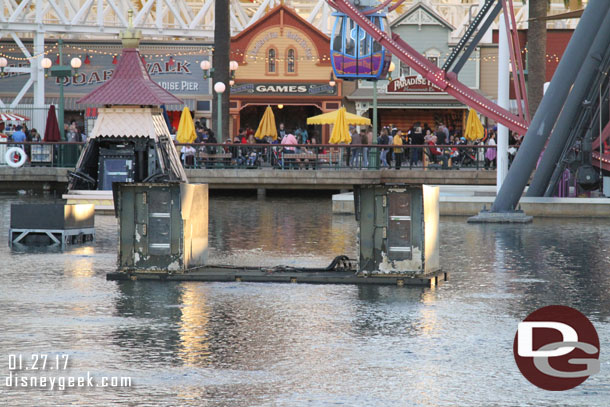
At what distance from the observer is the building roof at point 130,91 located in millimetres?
26891

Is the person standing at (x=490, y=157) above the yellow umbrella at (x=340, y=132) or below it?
below

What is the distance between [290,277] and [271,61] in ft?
131

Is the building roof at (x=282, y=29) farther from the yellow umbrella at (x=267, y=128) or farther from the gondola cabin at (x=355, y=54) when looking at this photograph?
the gondola cabin at (x=355, y=54)

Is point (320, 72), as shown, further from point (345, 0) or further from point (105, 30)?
point (345, 0)

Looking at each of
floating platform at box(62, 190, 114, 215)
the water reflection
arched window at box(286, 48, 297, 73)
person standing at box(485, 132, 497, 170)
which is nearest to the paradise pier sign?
arched window at box(286, 48, 297, 73)

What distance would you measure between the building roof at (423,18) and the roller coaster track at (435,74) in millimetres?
26009

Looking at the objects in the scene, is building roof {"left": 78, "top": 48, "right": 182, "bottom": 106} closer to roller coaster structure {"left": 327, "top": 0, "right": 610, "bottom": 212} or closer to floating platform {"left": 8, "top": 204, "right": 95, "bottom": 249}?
roller coaster structure {"left": 327, "top": 0, "right": 610, "bottom": 212}

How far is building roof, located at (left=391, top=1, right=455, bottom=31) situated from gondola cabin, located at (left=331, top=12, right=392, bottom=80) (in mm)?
27251

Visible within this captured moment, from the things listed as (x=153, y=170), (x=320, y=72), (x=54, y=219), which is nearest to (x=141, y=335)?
(x=54, y=219)

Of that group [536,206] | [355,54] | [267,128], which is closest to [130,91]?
[355,54]

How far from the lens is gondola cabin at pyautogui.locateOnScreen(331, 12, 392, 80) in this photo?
87.1 ft

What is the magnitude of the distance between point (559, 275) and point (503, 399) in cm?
712

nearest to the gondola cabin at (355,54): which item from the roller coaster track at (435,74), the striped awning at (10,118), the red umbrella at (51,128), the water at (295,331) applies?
the roller coaster track at (435,74)

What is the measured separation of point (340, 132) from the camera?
39344mm
